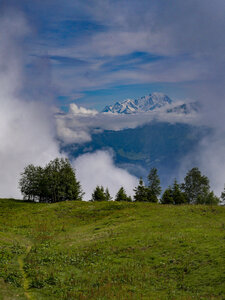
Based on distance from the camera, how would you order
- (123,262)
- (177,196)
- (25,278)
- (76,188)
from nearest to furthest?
(25,278)
(123,262)
(177,196)
(76,188)

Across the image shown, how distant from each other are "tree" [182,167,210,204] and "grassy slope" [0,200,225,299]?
6979 cm

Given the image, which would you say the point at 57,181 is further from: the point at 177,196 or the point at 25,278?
the point at 25,278

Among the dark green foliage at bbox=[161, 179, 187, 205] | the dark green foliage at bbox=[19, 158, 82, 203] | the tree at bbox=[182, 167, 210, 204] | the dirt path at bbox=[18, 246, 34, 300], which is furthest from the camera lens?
the tree at bbox=[182, 167, 210, 204]

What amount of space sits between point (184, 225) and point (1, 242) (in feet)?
80.7

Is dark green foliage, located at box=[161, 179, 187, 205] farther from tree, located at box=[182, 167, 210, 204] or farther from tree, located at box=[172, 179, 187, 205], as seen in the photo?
tree, located at box=[182, 167, 210, 204]

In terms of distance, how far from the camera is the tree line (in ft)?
329

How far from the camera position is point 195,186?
11194 centimetres

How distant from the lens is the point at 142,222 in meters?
42.0

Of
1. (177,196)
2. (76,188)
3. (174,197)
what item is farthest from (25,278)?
(174,197)

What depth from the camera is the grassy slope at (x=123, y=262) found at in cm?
1866

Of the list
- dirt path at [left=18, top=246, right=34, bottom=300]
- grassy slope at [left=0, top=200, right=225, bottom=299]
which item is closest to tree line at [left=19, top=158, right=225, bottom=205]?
grassy slope at [left=0, top=200, right=225, bottom=299]

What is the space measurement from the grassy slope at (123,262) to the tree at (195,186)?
229 feet

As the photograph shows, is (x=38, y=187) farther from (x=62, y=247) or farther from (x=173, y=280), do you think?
(x=173, y=280)

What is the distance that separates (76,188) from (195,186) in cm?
5142
